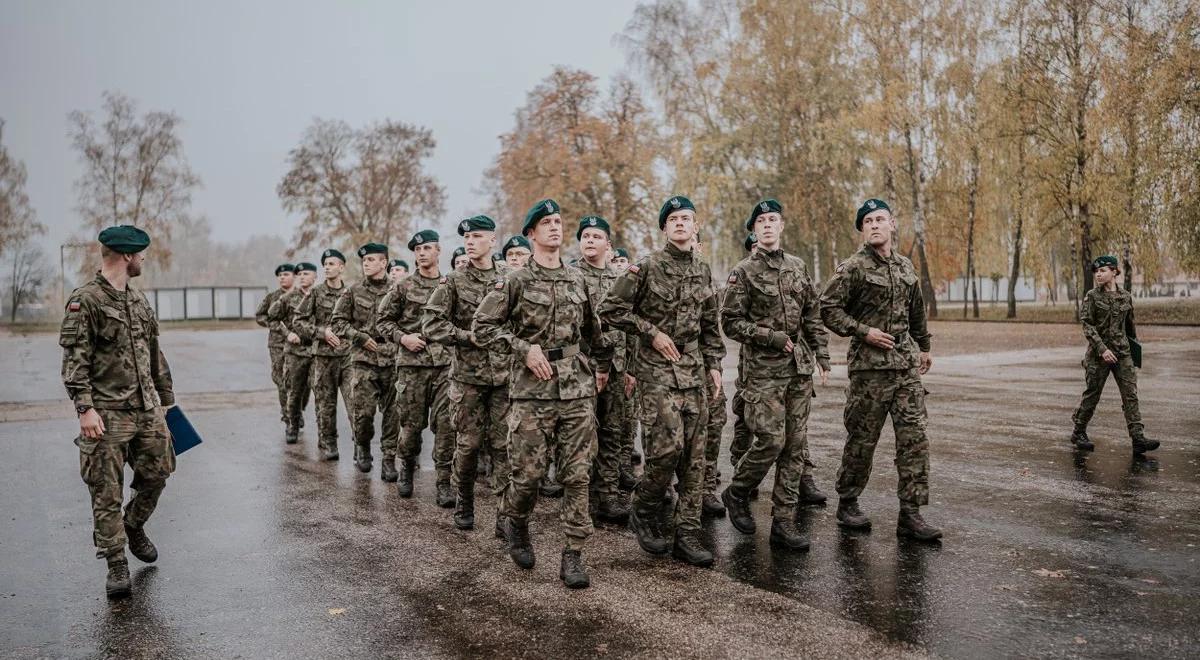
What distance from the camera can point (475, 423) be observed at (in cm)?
689

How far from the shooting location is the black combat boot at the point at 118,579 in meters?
5.34

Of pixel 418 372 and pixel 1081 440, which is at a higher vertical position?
pixel 418 372

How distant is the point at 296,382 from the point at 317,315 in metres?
1.19

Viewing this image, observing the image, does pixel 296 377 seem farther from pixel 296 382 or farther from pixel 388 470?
pixel 388 470

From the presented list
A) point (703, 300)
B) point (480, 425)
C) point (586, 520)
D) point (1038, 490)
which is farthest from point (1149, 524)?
point (480, 425)

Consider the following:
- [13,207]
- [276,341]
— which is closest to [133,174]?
[13,207]

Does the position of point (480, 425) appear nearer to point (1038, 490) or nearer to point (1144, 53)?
point (1038, 490)

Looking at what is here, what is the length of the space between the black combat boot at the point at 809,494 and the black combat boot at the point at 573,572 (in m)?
2.51

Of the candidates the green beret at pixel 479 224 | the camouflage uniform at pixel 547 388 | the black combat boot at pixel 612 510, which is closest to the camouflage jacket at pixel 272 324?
the green beret at pixel 479 224

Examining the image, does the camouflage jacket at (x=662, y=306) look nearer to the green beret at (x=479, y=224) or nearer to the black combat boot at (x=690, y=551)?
the black combat boot at (x=690, y=551)

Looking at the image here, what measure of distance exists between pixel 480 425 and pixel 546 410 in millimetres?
1433

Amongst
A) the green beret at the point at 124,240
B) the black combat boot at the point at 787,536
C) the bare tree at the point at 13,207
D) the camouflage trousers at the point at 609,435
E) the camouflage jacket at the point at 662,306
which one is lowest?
the black combat boot at the point at 787,536

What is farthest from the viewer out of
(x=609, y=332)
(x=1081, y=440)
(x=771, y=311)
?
(x=1081, y=440)

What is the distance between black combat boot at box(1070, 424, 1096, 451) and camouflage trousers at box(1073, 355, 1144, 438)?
0.18ft
